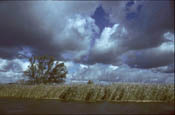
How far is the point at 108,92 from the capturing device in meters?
12.5

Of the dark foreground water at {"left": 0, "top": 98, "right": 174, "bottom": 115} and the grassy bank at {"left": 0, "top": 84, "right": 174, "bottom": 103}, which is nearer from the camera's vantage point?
the dark foreground water at {"left": 0, "top": 98, "right": 174, "bottom": 115}

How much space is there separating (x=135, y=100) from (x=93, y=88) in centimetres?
354

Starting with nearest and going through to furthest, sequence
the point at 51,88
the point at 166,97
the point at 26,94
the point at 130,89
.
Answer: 1. the point at 166,97
2. the point at 130,89
3. the point at 51,88
4. the point at 26,94

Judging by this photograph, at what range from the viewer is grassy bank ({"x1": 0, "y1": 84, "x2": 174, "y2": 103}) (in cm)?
1131

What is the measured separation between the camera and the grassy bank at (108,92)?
11.3 m

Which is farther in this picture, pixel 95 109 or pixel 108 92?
pixel 108 92

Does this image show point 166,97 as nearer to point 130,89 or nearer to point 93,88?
point 130,89

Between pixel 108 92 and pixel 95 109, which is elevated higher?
pixel 108 92

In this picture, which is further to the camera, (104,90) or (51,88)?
(51,88)

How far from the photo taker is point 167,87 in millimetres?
11398

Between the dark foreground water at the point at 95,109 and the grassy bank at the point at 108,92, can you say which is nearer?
the dark foreground water at the point at 95,109

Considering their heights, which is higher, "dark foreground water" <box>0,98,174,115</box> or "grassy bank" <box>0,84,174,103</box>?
"grassy bank" <box>0,84,174,103</box>

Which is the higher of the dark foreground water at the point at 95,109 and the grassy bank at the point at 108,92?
the grassy bank at the point at 108,92

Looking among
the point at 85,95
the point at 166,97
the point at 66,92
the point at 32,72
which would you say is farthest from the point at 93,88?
the point at 32,72
